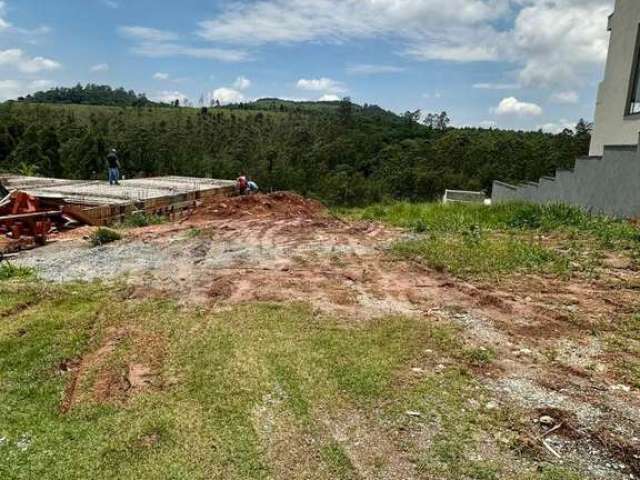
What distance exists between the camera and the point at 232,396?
3.70 metres

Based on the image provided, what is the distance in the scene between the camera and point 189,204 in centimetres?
1691

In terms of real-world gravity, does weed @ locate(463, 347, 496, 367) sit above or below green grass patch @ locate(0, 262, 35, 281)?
above

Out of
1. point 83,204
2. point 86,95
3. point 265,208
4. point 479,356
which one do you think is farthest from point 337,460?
point 86,95

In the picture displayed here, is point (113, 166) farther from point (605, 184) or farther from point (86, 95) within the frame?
point (86, 95)

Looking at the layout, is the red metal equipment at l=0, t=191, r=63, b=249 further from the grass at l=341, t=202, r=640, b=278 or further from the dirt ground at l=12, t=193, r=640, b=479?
the grass at l=341, t=202, r=640, b=278

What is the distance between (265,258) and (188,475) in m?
5.26

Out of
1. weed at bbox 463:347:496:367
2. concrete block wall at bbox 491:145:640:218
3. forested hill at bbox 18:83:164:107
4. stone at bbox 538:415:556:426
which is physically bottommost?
stone at bbox 538:415:556:426

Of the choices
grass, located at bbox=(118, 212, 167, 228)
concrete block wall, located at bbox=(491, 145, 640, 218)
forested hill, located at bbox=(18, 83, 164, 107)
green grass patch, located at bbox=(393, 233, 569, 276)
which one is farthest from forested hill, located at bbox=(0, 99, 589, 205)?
forested hill, located at bbox=(18, 83, 164, 107)

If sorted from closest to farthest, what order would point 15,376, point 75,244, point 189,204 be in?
point 15,376
point 75,244
point 189,204

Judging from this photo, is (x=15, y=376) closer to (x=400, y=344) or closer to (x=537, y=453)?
(x=400, y=344)

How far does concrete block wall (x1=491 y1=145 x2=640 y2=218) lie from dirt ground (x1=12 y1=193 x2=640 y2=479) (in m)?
3.21

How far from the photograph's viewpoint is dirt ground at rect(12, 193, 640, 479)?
3.36m

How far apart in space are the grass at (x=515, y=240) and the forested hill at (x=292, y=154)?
2430 centimetres

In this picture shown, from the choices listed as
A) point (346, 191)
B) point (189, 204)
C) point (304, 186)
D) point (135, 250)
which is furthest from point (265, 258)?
point (304, 186)
